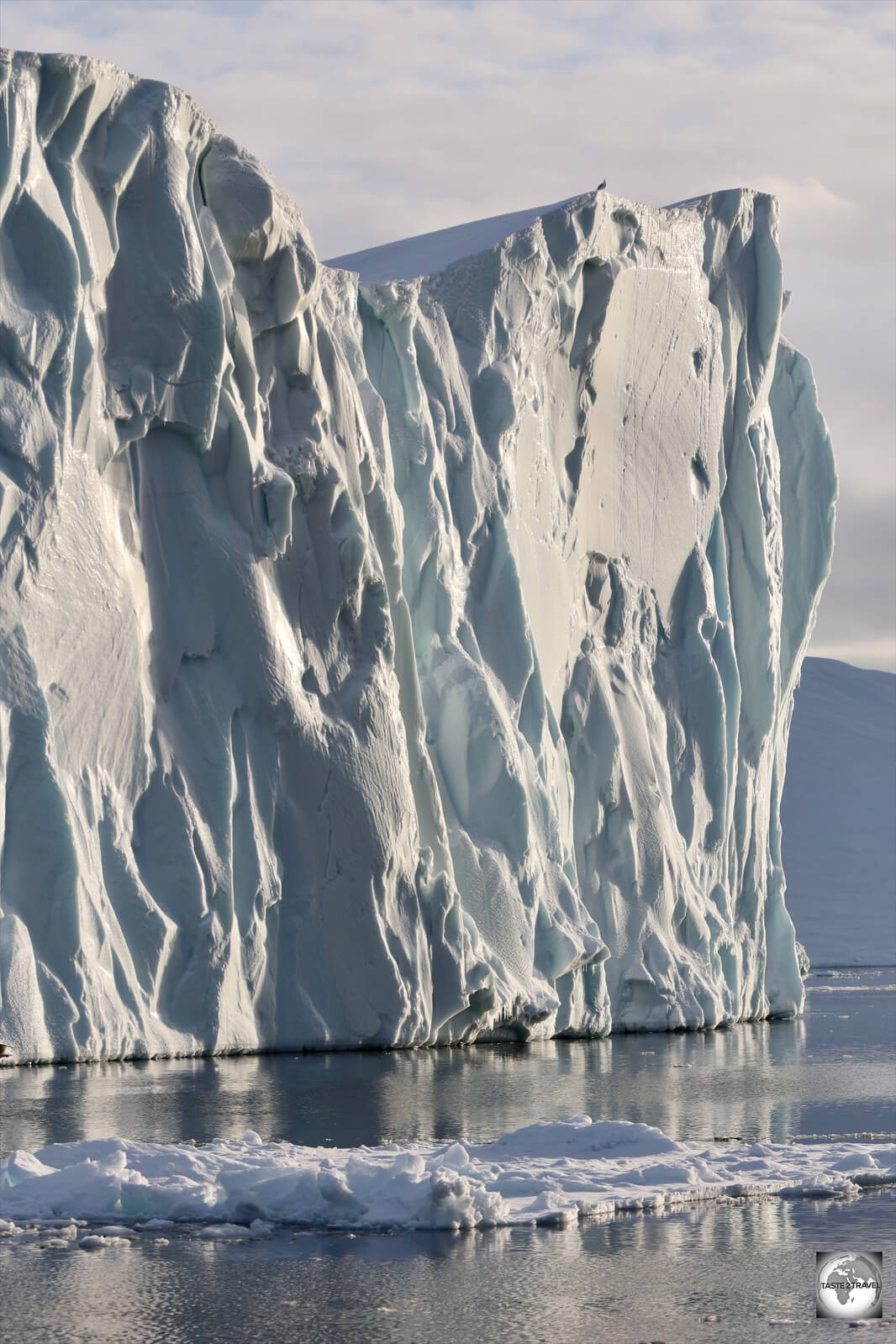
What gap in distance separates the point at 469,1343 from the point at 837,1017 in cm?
2889

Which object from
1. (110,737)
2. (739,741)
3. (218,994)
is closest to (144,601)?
(110,737)

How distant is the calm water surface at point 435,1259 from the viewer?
795cm

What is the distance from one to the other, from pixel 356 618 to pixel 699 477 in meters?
10.6

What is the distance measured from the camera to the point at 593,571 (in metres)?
31.3

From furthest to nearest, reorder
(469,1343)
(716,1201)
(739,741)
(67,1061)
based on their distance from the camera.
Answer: (739,741) < (67,1061) < (716,1201) < (469,1343)

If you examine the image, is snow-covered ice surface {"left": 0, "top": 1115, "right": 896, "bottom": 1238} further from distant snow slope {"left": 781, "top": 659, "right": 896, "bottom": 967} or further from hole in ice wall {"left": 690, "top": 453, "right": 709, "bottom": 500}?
distant snow slope {"left": 781, "top": 659, "right": 896, "bottom": 967}

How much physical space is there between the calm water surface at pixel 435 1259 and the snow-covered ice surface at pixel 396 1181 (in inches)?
10.1

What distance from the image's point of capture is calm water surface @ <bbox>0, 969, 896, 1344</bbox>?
7953 mm

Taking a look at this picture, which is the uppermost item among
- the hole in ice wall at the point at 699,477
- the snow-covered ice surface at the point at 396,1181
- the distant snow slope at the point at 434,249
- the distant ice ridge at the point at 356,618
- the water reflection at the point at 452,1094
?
the distant snow slope at the point at 434,249

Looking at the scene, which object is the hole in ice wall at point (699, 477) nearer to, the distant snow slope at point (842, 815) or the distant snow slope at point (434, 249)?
the distant snow slope at point (434, 249)

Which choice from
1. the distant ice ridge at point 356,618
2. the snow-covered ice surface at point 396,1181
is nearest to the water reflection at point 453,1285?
the snow-covered ice surface at point 396,1181

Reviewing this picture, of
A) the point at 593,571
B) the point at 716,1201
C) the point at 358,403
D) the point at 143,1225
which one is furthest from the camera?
the point at 593,571

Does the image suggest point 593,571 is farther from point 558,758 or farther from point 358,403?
point 358,403

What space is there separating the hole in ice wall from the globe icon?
81.0 feet
